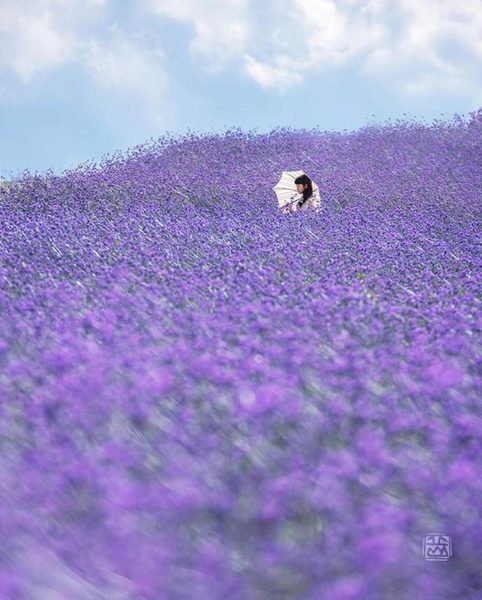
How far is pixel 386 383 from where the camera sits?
2807mm

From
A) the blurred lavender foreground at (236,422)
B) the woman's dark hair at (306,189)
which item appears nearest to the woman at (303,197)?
the woman's dark hair at (306,189)

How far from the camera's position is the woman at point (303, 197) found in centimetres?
727

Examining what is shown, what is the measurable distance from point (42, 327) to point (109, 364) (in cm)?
61

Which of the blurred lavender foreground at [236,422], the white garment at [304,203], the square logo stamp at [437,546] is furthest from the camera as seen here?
the white garment at [304,203]

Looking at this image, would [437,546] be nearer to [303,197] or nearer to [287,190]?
[303,197]

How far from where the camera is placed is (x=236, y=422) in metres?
2.35

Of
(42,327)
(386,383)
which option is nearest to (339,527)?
(386,383)

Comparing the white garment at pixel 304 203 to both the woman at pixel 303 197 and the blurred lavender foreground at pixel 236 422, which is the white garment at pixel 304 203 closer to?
the woman at pixel 303 197

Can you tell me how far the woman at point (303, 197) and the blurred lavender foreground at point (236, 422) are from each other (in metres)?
2.41

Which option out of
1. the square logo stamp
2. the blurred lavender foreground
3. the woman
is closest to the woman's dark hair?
the woman

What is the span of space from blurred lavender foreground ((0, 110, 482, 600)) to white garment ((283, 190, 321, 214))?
2305mm

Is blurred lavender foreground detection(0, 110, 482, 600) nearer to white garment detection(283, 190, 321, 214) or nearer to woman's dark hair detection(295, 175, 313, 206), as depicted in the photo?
white garment detection(283, 190, 321, 214)

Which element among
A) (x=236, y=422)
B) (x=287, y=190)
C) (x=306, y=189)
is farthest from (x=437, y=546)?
(x=287, y=190)

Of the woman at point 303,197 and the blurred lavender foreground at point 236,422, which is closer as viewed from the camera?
the blurred lavender foreground at point 236,422
